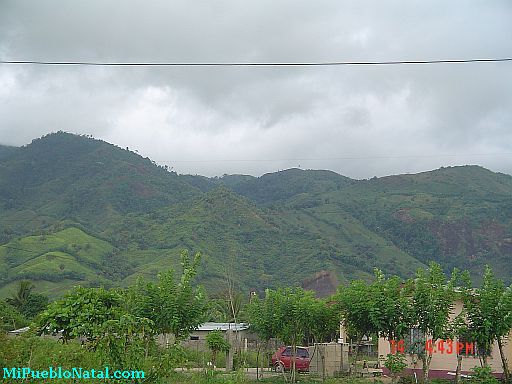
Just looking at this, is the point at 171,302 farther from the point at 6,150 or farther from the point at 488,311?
the point at 6,150

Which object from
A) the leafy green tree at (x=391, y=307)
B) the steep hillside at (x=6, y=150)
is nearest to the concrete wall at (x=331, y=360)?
the leafy green tree at (x=391, y=307)

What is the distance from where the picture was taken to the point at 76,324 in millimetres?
8555

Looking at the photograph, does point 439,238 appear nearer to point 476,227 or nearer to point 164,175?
point 476,227

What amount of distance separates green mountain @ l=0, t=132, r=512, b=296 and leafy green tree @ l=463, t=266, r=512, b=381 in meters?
38.1

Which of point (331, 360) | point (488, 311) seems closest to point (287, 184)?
point (331, 360)

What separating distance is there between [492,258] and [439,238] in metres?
7.44

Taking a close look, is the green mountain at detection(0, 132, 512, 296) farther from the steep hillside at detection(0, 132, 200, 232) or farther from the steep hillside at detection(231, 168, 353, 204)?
the steep hillside at detection(231, 168, 353, 204)

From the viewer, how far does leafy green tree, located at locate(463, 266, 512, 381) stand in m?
17.2

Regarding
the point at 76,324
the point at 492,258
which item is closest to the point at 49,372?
the point at 76,324

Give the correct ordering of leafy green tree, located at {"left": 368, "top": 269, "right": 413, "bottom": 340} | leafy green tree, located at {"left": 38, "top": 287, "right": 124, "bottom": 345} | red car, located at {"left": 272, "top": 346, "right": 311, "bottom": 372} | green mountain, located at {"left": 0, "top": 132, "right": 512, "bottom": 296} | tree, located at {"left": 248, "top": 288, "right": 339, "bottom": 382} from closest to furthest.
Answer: leafy green tree, located at {"left": 38, "top": 287, "right": 124, "bottom": 345} < leafy green tree, located at {"left": 368, "top": 269, "right": 413, "bottom": 340} < tree, located at {"left": 248, "top": 288, "right": 339, "bottom": 382} < red car, located at {"left": 272, "top": 346, "right": 311, "bottom": 372} < green mountain, located at {"left": 0, "top": 132, "right": 512, "bottom": 296}

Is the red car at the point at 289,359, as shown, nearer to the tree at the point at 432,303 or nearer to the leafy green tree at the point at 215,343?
the leafy green tree at the point at 215,343

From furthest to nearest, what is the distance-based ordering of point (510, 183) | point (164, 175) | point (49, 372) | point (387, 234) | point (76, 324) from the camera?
point (164, 175) → point (510, 183) → point (387, 234) → point (76, 324) → point (49, 372)

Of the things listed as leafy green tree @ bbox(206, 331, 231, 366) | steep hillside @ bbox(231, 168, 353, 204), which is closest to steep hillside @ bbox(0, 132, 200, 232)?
steep hillside @ bbox(231, 168, 353, 204)

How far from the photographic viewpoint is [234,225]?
7556cm
